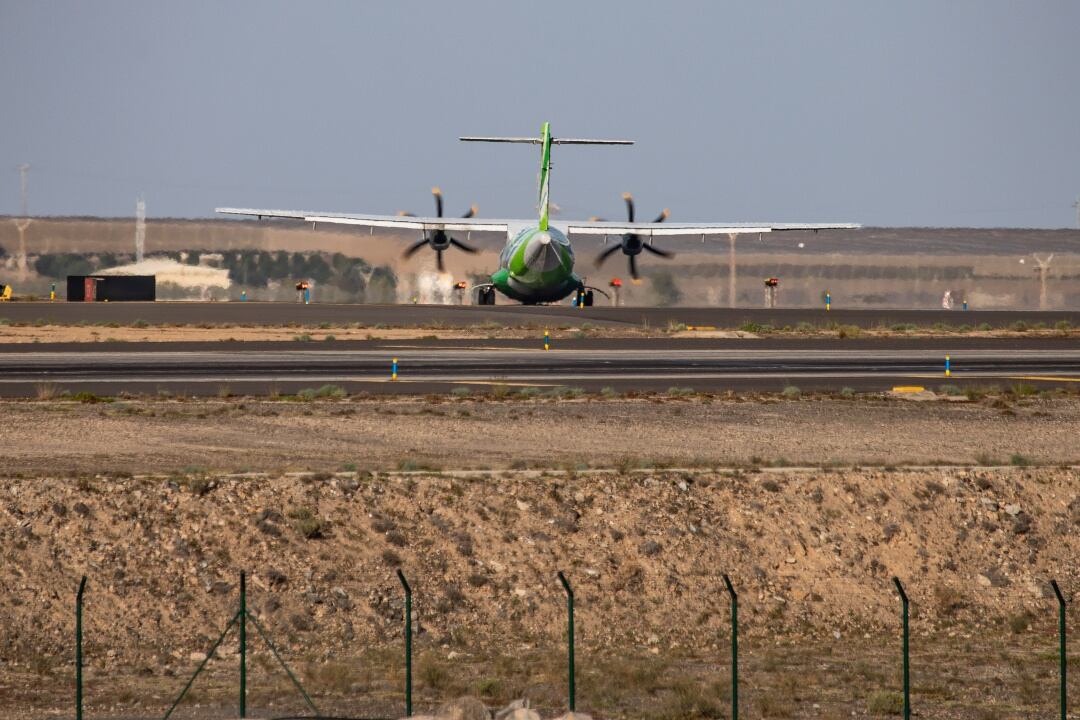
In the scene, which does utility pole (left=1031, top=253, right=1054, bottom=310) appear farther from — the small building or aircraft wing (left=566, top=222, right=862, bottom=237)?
the small building

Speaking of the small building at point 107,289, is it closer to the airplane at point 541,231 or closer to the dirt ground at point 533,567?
the airplane at point 541,231

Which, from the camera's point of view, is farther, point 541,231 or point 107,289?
point 107,289

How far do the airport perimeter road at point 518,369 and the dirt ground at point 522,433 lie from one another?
3.70m

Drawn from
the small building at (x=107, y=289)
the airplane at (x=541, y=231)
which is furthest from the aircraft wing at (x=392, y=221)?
the small building at (x=107, y=289)

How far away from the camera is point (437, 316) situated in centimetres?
8306

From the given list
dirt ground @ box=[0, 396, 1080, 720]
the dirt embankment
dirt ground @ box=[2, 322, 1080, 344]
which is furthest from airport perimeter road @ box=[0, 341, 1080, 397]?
the dirt embankment

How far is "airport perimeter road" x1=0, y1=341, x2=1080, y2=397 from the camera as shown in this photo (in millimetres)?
48656

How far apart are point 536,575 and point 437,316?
182ft

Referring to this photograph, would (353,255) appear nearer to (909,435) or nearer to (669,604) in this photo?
(909,435)

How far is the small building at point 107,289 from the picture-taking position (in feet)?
342

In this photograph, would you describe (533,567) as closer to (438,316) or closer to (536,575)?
(536,575)

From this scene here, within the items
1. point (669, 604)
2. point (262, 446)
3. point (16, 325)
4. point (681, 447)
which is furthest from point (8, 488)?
point (16, 325)

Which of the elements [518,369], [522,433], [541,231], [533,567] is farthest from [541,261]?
[533,567]

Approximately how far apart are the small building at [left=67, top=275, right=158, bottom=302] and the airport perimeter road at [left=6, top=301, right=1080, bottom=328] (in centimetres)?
1294
